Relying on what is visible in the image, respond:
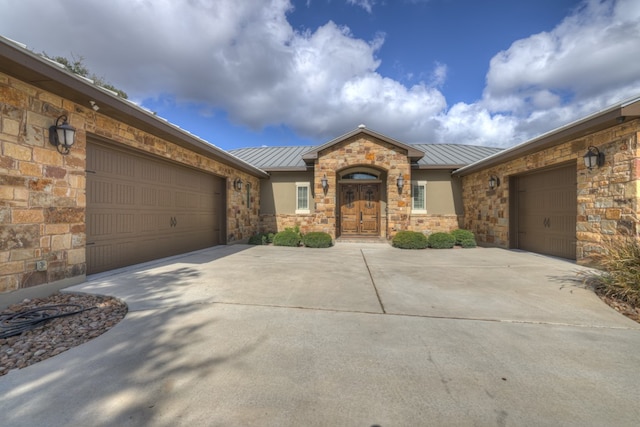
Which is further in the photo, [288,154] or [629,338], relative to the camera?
[288,154]

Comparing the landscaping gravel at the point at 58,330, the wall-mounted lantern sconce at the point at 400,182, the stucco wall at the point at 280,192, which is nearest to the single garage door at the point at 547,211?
the wall-mounted lantern sconce at the point at 400,182

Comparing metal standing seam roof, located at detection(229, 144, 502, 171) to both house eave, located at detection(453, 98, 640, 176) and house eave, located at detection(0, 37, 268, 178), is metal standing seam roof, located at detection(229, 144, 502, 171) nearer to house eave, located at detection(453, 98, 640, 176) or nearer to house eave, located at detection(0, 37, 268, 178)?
house eave, located at detection(453, 98, 640, 176)

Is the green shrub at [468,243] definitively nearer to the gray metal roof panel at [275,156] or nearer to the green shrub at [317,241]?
the green shrub at [317,241]

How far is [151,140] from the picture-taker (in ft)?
20.7

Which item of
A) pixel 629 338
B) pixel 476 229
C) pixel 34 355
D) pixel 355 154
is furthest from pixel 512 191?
pixel 34 355

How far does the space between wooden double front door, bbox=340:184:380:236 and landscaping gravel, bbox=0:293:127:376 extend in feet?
31.8

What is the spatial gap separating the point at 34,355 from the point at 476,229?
1251 cm

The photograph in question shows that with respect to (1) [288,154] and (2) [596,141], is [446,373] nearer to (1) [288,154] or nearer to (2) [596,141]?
(2) [596,141]

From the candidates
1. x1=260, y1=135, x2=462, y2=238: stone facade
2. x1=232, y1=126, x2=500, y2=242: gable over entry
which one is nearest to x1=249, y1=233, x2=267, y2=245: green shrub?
x1=232, y1=126, x2=500, y2=242: gable over entry

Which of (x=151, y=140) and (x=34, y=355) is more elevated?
(x=151, y=140)

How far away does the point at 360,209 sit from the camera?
40.8ft

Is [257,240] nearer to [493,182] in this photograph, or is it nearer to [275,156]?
[275,156]

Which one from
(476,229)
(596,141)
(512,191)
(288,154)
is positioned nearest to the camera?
(596,141)

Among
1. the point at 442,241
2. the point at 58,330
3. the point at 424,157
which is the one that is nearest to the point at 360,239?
the point at 442,241
